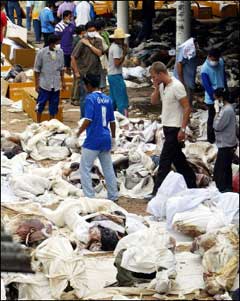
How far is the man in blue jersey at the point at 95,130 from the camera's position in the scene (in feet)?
32.6

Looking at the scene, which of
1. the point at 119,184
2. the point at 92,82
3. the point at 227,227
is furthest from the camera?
the point at 119,184

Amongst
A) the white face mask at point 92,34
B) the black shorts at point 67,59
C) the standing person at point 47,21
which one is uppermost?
the white face mask at point 92,34

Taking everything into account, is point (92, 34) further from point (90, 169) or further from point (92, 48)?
point (90, 169)

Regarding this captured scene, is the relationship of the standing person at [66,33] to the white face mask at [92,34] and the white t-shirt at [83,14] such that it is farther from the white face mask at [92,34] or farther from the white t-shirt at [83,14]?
the white face mask at [92,34]

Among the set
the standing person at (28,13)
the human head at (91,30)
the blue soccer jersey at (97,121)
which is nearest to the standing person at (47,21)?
the standing person at (28,13)

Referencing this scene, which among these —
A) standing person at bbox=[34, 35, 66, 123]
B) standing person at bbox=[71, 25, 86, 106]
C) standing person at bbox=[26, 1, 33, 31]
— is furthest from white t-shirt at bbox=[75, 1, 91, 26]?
standing person at bbox=[34, 35, 66, 123]

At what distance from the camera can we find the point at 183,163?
10391 mm

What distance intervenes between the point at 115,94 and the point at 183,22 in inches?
93.6

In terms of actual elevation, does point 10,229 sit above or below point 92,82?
below

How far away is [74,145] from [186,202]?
3283mm

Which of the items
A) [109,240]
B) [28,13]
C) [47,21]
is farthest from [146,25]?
[109,240]

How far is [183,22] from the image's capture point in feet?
51.6

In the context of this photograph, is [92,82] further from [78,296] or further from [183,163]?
[78,296]

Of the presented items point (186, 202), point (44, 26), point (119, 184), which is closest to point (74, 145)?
point (119, 184)
